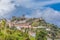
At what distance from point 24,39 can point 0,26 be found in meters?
2.88

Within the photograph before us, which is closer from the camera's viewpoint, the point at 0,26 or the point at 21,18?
the point at 0,26

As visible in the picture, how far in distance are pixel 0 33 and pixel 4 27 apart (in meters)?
1.60

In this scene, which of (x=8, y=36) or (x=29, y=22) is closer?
(x=8, y=36)

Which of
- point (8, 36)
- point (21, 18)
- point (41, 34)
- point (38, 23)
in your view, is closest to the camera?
point (8, 36)

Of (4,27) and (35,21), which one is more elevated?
(4,27)

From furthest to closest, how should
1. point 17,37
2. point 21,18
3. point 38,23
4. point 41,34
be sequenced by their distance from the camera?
point 21,18 < point 38,23 < point 41,34 < point 17,37

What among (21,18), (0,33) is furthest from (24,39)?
(21,18)

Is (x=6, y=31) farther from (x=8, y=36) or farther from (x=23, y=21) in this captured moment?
(x=23, y=21)

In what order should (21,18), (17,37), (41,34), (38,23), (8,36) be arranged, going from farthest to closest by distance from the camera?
(21,18)
(38,23)
(41,34)
(17,37)
(8,36)

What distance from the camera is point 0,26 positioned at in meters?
34.1

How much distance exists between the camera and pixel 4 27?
33.5 metres

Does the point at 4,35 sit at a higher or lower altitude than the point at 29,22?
higher

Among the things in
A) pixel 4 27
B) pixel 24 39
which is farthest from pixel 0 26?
pixel 24 39

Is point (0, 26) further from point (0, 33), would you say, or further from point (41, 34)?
point (41, 34)
